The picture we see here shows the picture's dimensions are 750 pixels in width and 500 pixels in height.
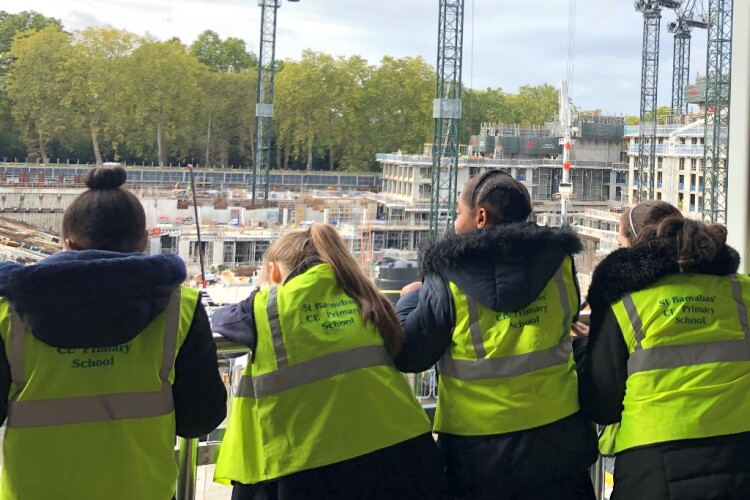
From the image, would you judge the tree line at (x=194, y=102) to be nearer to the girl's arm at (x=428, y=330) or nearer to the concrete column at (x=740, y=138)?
the concrete column at (x=740, y=138)

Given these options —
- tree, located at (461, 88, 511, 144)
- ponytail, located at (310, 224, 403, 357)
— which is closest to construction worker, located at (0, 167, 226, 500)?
ponytail, located at (310, 224, 403, 357)

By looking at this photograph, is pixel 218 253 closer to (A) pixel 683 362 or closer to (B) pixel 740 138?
(B) pixel 740 138

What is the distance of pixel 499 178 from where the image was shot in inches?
50.6

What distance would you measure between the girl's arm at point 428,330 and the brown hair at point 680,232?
0.31 meters

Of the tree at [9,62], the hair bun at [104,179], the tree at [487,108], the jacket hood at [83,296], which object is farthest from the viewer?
the tree at [487,108]

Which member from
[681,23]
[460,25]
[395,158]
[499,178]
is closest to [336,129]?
[395,158]

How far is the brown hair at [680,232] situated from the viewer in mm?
1227

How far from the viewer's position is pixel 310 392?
1135 mm

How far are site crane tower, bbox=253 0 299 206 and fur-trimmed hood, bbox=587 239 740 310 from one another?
10.4 meters

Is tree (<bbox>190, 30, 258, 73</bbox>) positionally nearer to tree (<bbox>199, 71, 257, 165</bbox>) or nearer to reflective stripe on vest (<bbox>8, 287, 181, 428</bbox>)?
tree (<bbox>199, 71, 257, 165</bbox>)

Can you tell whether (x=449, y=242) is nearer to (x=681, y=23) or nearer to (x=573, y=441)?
(x=573, y=441)

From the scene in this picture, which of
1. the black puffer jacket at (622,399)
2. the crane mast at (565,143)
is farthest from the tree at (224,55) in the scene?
the black puffer jacket at (622,399)

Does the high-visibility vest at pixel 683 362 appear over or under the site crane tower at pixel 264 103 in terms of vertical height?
under

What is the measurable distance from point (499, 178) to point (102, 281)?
24.1 inches
